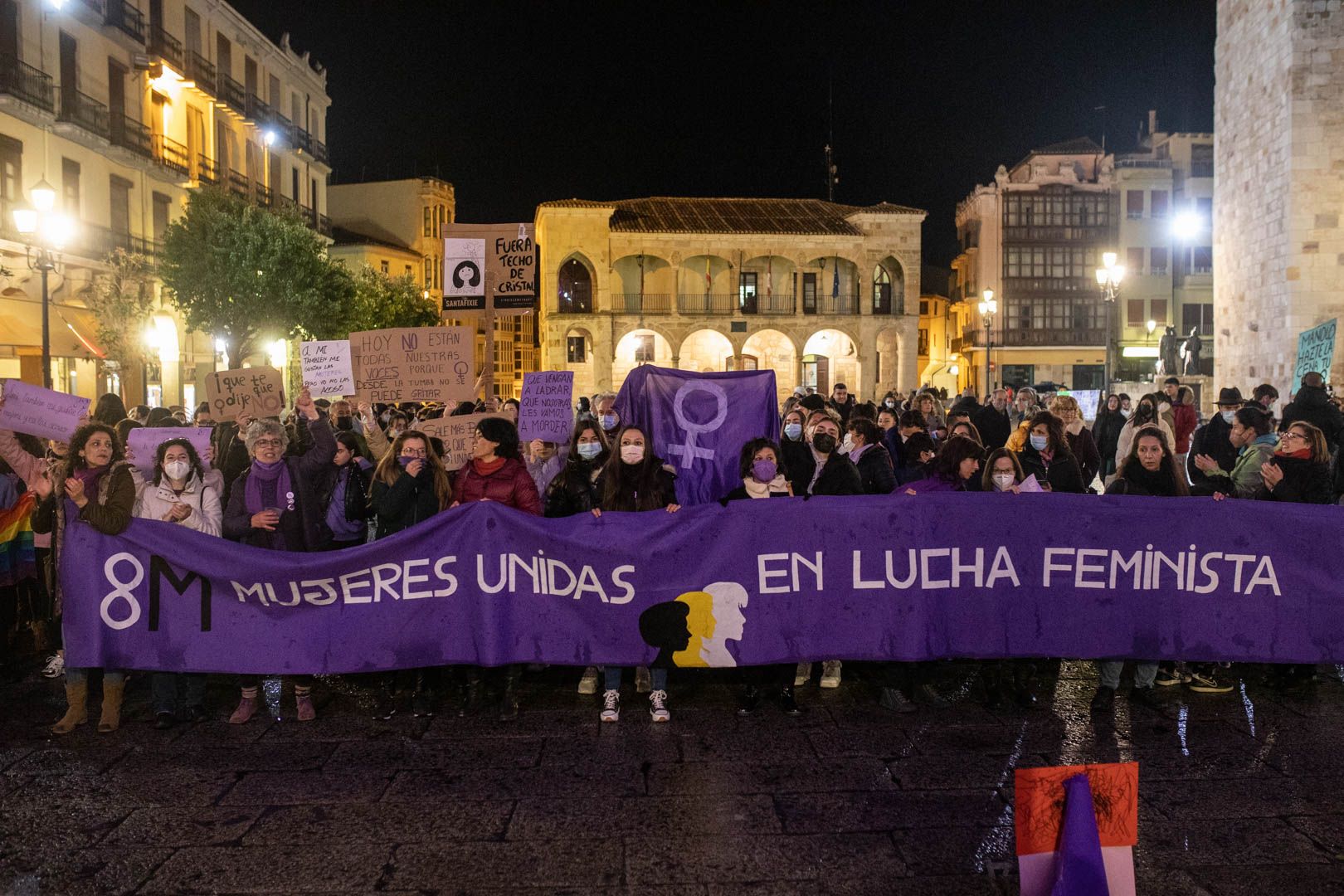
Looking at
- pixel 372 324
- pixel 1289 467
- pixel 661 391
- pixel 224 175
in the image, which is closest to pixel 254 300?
pixel 224 175

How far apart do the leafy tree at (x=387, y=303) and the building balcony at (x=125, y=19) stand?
31.3 ft

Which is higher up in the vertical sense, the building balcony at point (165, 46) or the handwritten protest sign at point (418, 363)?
the building balcony at point (165, 46)

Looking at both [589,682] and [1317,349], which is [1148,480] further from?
[1317,349]

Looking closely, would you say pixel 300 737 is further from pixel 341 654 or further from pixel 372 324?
pixel 372 324

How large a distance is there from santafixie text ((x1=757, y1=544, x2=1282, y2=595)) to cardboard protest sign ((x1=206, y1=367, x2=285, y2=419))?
15.9 feet

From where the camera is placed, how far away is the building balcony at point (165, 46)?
96.8ft

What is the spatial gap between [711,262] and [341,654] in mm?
46207

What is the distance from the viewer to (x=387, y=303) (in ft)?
146

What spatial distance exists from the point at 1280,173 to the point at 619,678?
1961 centimetres

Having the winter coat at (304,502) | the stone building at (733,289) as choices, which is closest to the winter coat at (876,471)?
the winter coat at (304,502)

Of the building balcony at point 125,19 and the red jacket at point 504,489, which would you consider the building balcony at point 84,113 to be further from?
the red jacket at point 504,489

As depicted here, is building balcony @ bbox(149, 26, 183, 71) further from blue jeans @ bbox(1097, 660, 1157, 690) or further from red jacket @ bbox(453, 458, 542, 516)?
blue jeans @ bbox(1097, 660, 1157, 690)

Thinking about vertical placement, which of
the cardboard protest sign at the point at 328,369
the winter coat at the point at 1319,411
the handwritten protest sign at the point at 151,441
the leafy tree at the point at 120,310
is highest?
the leafy tree at the point at 120,310

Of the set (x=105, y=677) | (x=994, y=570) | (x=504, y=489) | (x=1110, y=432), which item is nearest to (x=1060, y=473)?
(x=994, y=570)
